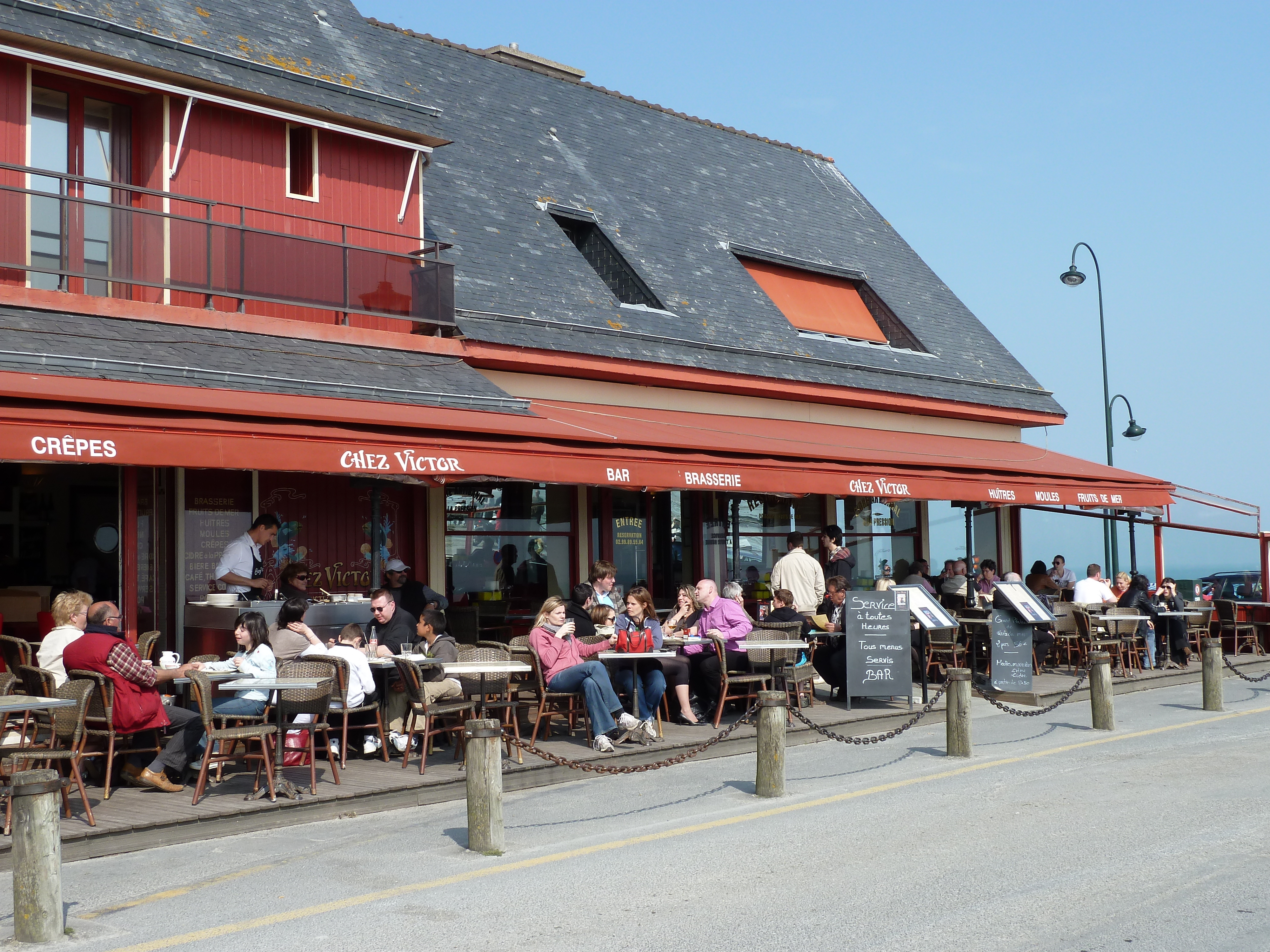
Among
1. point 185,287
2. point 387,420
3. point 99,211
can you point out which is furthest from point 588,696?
point 99,211

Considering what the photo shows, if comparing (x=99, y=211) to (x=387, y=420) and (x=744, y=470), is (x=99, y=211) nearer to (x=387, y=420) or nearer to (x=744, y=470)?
(x=387, y=420)

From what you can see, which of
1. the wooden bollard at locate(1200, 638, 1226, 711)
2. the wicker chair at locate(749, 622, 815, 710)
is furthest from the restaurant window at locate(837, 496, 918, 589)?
the wicker chair at locate(749, 622, 815, 710)

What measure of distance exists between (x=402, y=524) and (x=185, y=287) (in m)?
3.40

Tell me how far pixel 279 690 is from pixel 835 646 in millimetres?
6840

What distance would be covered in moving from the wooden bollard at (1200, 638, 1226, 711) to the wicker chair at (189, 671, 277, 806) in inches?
379

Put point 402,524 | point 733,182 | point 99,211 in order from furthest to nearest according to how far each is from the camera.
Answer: point 733,182 → point 402,524 → point 99,211

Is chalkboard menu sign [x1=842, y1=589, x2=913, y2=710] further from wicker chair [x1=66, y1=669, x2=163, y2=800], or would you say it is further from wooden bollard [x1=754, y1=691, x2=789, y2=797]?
wicker chair [x1=66, y1=669, x2=163, y2=800]

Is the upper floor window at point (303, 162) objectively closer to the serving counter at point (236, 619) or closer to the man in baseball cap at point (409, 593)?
the man in baseball cap at point (409, 593)

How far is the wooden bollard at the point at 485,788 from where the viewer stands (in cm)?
732

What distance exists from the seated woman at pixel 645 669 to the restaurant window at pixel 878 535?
814cm

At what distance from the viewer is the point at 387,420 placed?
11.2 m

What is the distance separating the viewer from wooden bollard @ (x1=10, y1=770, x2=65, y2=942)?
18.7ft

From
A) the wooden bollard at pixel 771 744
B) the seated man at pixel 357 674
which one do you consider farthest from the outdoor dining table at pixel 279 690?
the wooden bollard at pixel 771 744

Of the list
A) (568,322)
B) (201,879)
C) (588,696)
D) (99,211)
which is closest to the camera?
(201,879)
